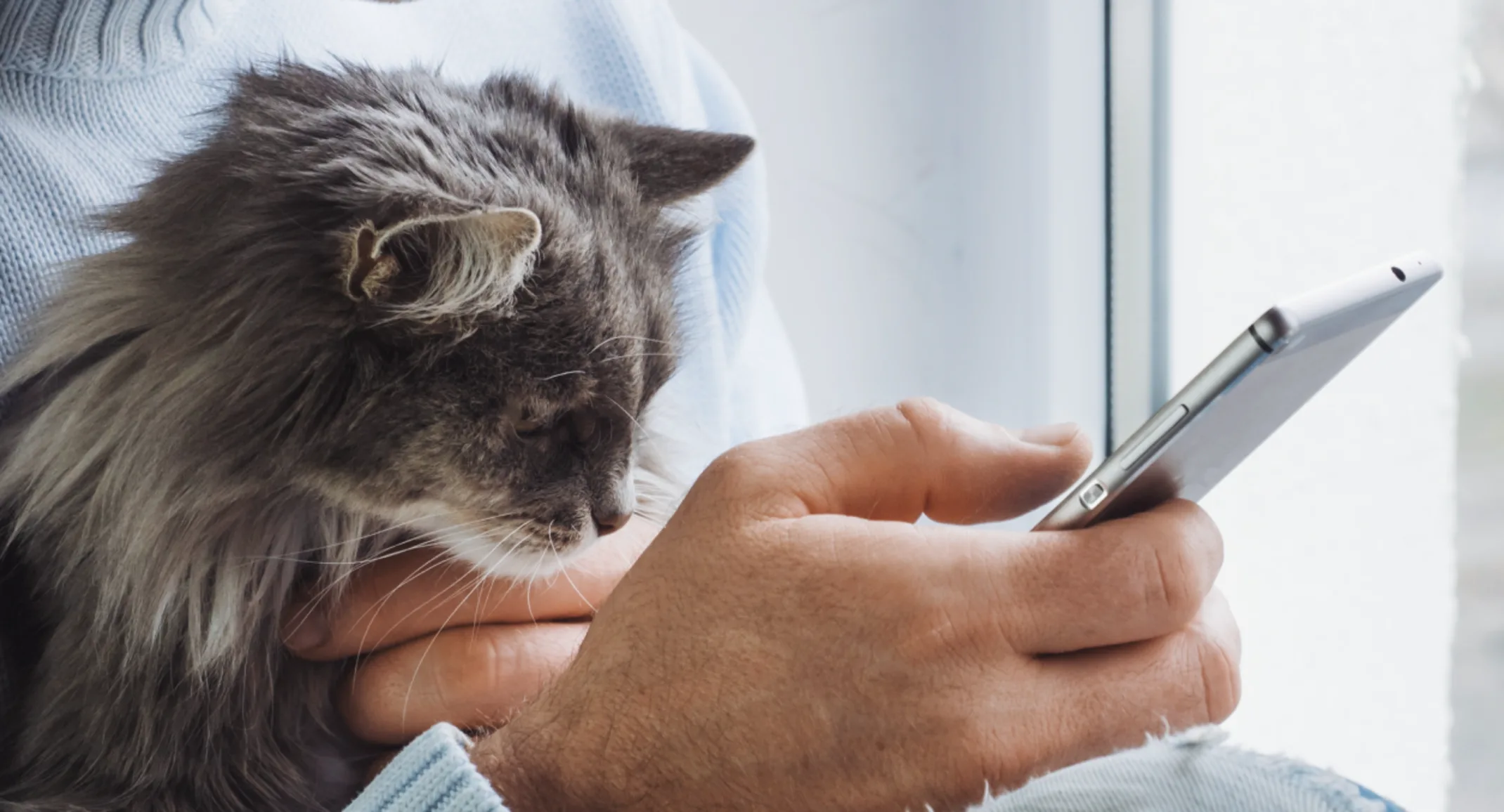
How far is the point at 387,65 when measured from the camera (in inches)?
56.2

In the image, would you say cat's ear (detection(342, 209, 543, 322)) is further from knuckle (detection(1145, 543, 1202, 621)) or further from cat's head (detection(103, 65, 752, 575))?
knuckle (detection(1145, 543, 1202, 621))

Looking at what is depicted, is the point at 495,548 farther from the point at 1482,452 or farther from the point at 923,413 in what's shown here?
the point at 1482,452

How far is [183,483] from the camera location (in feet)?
3.10

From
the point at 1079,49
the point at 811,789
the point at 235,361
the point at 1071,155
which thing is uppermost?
the point at 1079,49

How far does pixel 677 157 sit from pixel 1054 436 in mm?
506

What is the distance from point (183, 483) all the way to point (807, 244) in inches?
54.3

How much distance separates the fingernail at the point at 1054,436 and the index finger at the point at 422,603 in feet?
1.34

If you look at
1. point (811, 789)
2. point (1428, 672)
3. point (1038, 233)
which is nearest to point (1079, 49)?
point (1038, 233)

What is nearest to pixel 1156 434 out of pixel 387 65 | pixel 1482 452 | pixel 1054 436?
pixel 1054 436

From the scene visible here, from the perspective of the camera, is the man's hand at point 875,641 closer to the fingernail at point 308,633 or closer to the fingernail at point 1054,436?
the fingernail at point 1054,436

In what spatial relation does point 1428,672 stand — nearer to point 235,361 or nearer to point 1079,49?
point 1079,49

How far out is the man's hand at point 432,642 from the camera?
3.25ft

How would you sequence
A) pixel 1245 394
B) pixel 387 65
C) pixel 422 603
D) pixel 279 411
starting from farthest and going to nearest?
pixel 387 65 → pixel 422 603 → pixel 279 411 → pixel 1245 394

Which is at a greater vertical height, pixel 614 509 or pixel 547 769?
Answer: pixel 614 509
